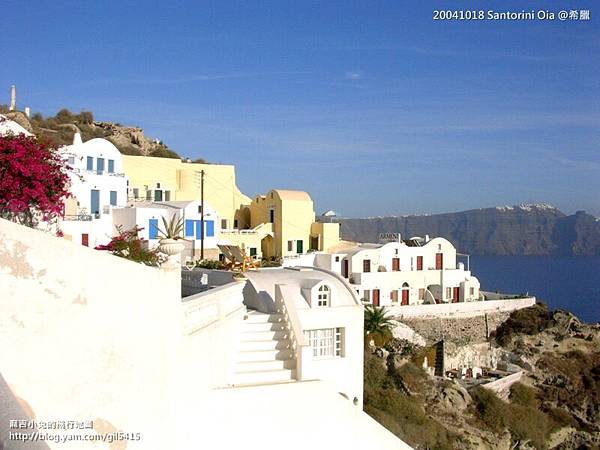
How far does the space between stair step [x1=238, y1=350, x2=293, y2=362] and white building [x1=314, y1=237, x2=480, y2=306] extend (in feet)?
82.5

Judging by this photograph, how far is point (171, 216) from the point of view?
31672 millimetres

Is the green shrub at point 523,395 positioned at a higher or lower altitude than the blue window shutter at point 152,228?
lower

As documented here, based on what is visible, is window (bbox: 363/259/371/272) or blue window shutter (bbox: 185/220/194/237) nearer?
blue window shutter (bbox: 185/220/194/237)

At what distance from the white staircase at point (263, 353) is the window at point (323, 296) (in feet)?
5.64

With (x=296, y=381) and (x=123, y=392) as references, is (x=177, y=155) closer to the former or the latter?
(x=296, y=381)

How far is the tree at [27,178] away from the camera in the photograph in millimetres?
10148

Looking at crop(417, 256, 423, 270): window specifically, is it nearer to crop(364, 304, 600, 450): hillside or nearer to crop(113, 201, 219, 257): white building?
crop(364, 304, 600, 450): hillside

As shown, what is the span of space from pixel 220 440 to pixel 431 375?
25.0m

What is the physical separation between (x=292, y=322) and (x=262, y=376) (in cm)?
179

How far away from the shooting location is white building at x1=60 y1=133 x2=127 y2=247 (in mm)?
26766

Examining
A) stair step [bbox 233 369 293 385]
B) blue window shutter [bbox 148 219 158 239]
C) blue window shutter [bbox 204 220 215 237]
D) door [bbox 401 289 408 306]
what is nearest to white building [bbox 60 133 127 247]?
blue window shutter [bbox 148 219 158 239]

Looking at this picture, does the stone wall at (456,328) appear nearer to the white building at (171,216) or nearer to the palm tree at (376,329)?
the palm tree at (376,329)

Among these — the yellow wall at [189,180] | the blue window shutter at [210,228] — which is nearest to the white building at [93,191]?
the blue window shutter at [210,228]

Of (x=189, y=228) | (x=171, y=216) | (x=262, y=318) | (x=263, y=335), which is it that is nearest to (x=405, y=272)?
(x=189, y=228)
